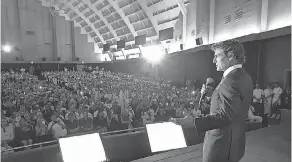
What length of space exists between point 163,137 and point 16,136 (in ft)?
15.1

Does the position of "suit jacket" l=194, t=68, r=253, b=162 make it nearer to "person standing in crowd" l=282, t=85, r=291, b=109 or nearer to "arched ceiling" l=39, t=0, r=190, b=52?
"person standing in crowd" l=282, t=85, r=291, b=109

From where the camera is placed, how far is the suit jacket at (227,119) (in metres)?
1.93

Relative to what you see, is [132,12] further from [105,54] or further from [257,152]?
[257,152]

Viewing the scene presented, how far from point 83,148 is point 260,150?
3.43m

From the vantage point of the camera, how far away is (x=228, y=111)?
1.95 metres

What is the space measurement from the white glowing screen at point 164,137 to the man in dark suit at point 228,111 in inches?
50.6

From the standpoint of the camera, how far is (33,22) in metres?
35.2

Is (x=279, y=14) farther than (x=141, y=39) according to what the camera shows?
No

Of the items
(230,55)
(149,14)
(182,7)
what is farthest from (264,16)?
(149,14)

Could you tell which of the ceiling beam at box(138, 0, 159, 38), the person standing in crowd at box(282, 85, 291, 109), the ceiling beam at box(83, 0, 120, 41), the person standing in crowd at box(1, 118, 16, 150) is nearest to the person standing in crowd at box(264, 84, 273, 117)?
the person standing in crowd at box(282, 85, 291, 109)

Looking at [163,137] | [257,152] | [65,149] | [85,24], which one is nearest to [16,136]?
[65,149]

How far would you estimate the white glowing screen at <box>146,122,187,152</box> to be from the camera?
3.40 meters

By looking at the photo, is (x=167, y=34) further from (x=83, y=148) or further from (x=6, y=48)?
(x=6, y=48)

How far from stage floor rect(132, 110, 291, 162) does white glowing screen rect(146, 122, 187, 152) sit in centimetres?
48
